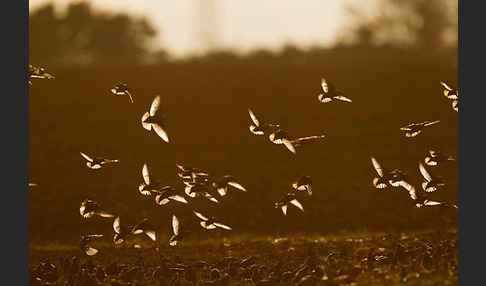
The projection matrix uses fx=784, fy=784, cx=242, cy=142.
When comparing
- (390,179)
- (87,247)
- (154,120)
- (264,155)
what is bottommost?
(87,247)

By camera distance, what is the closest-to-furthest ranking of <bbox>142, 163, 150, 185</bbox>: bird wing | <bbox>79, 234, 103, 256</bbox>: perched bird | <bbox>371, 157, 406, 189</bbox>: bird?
1. <bbox>142, 163, 150, 185</bbox>: bird wing
2. <bbox>79, 234, 103, 256</bbox>: perched bird
3. <bbox>371, 157, 406, 189</bbox>: bird

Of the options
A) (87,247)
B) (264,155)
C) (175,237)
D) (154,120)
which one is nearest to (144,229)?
(175,237)

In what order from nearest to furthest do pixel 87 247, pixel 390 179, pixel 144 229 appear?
pixel 87 247 < pixel 144 229 < pixel 390 179

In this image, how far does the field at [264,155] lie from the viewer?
8.20 m

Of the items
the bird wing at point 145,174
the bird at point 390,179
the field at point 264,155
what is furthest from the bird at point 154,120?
the bird at point 390,179

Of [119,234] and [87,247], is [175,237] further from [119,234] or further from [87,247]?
[87,247]

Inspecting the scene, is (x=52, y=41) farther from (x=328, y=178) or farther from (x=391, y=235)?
(x=391, y=235)

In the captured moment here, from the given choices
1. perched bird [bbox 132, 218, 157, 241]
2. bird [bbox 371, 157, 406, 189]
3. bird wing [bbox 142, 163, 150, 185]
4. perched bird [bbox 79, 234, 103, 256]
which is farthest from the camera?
bird [bbox 371, 157, 406, 189]

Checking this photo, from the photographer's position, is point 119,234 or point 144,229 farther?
point 119,234

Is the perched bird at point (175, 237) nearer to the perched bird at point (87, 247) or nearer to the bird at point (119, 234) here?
the bird at point (119, 234)

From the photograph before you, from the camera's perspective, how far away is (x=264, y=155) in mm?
12438

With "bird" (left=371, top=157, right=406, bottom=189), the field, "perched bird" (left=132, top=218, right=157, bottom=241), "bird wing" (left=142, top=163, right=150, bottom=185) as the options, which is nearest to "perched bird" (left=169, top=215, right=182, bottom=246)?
the field

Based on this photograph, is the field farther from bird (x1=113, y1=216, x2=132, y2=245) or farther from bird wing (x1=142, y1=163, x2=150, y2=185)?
bird wing (x1=142, y1=163, x2=150, y2=185)

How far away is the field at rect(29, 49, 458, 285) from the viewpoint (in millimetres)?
8203
